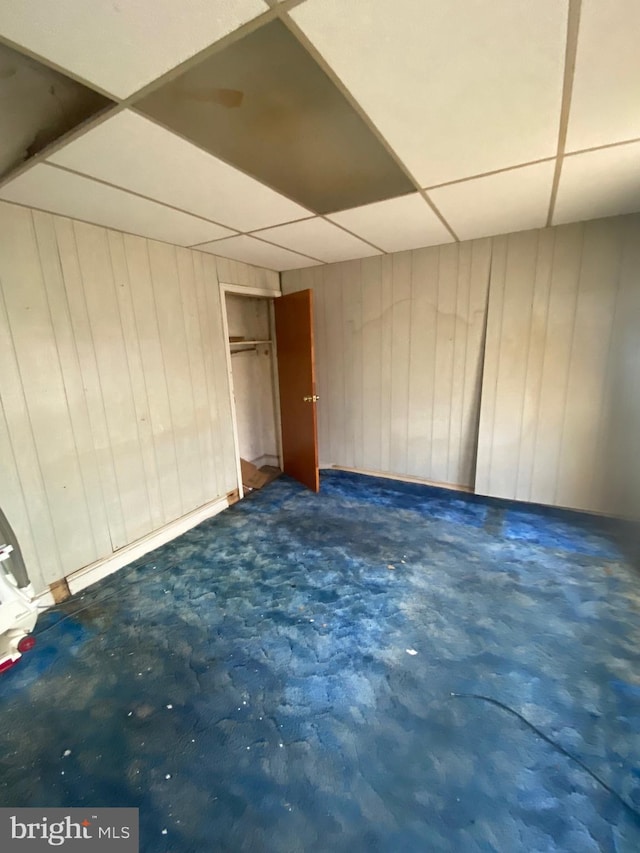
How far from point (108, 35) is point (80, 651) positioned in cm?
265

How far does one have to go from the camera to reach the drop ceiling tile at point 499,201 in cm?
198

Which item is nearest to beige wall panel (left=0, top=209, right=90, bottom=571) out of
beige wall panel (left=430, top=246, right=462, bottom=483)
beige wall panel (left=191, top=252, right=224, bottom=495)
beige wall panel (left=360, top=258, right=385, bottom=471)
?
beige wall panel (left=191, top=252, right=224, bottom=495)

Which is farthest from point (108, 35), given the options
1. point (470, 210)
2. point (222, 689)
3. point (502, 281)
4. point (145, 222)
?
point (502, 281)

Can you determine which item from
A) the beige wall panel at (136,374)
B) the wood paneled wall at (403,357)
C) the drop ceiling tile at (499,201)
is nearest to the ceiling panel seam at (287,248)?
the wood paneled wall at (403,357)

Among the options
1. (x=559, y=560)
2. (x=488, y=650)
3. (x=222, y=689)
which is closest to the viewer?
(x=222, y=689)

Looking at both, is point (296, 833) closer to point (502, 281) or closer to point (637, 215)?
point (502, 281)

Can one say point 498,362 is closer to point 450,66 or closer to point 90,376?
point 450,66

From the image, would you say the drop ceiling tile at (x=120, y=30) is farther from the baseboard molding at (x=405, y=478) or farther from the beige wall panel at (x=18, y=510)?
the baseboard molding at (x=405, y=478)

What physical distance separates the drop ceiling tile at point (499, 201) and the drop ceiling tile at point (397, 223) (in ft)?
0.39

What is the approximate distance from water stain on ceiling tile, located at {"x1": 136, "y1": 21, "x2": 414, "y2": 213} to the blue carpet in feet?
8.05

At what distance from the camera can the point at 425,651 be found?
1.90 m

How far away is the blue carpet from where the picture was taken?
1250mm

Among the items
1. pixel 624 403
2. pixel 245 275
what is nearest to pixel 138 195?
pixel 245 275

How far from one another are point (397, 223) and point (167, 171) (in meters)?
1.67
